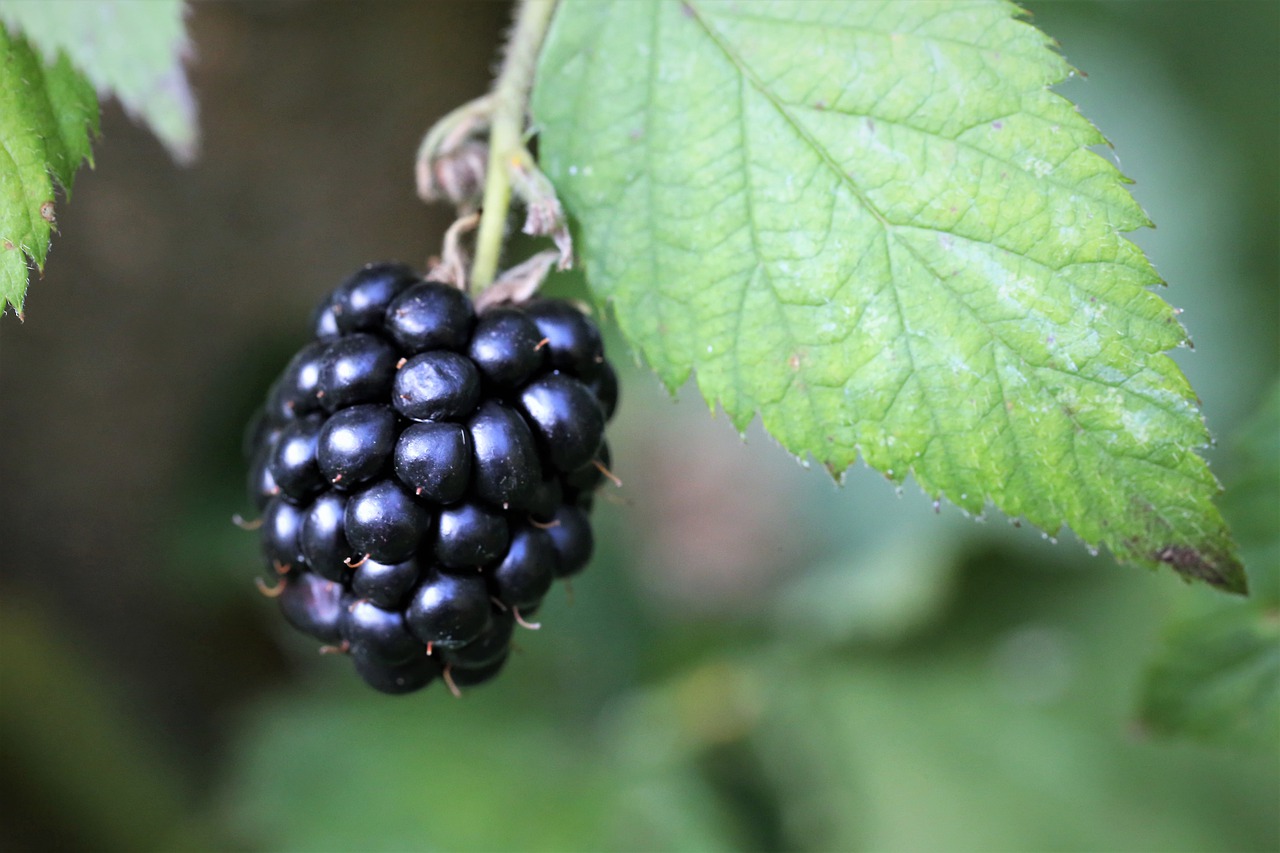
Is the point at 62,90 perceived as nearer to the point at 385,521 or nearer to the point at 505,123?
the point at 505,123

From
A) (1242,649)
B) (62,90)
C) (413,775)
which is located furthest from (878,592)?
(62,90)

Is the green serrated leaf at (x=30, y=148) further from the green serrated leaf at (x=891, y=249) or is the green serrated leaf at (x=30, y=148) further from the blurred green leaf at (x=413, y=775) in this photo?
the blurred green leaf at (x=413, y=775)

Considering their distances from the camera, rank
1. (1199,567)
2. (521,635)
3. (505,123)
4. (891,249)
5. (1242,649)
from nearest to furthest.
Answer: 1. (1199,567)
2. (891,249)
3. (505,123)
4. (1242,649)
5. (521,635)

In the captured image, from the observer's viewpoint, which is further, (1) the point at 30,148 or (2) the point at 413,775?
(2) the point at 413,775

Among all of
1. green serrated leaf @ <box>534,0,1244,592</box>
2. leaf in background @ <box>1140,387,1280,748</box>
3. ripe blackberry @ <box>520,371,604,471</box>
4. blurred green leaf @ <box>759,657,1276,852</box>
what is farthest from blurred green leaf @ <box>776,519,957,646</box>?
ripe blackberry @ <box>520,371,604,471</box>

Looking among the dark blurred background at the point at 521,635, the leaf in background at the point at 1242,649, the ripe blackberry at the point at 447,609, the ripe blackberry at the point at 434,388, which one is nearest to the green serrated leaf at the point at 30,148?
the ripe blackberry at the point at 434,388

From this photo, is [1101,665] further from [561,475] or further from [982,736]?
[561,475]

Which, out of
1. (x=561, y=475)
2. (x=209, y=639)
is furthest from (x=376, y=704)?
(x=561, y=475)
